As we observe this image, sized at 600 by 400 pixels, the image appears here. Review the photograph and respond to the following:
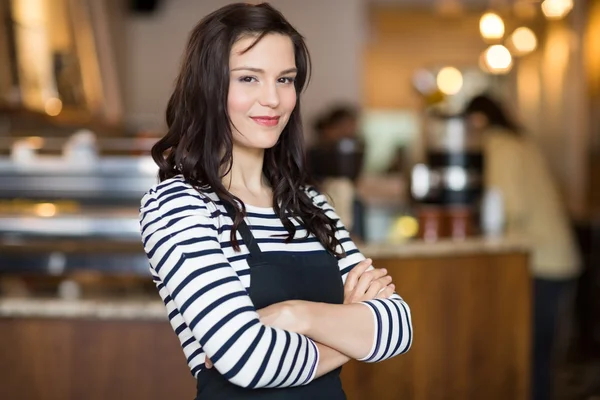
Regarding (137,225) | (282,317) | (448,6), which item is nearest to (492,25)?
(448,6)

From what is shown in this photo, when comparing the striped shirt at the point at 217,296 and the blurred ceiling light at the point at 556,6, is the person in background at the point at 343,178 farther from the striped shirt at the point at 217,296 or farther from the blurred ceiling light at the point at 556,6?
the striped shirt at the point at 217,296

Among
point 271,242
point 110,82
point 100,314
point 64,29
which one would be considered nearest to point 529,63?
point 110,82

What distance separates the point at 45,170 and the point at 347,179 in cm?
116

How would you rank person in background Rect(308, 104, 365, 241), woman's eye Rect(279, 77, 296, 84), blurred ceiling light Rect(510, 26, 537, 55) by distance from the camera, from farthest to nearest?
blurred ceiling light Rect(510, 26, 537, 55)
person in background Rect(308, 104, 365, 241)
woman's eye Rect(279, 77, 296, 84)

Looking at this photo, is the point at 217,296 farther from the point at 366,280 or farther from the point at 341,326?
the point at 366,280

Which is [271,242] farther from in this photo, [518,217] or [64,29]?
[64,29]

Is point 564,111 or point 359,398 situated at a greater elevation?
point 564,111

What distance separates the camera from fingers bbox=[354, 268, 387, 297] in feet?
5.31

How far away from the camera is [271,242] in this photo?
1539mm

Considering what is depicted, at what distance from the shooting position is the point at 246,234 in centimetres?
151

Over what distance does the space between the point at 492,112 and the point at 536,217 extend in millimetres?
523

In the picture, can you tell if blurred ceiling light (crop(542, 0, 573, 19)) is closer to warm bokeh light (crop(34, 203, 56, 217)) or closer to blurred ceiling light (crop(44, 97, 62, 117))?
blurred ceiling light (crop(44, 97, 62, 117))

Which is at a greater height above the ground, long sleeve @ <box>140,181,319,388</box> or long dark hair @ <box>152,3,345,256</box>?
long dark hair @ <box>152,3,345,256</box>

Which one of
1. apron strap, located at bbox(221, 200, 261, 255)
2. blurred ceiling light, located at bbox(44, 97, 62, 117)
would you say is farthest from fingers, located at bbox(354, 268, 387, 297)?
blurred ceiling light, located at bbox(44, 97, 62, 117)
